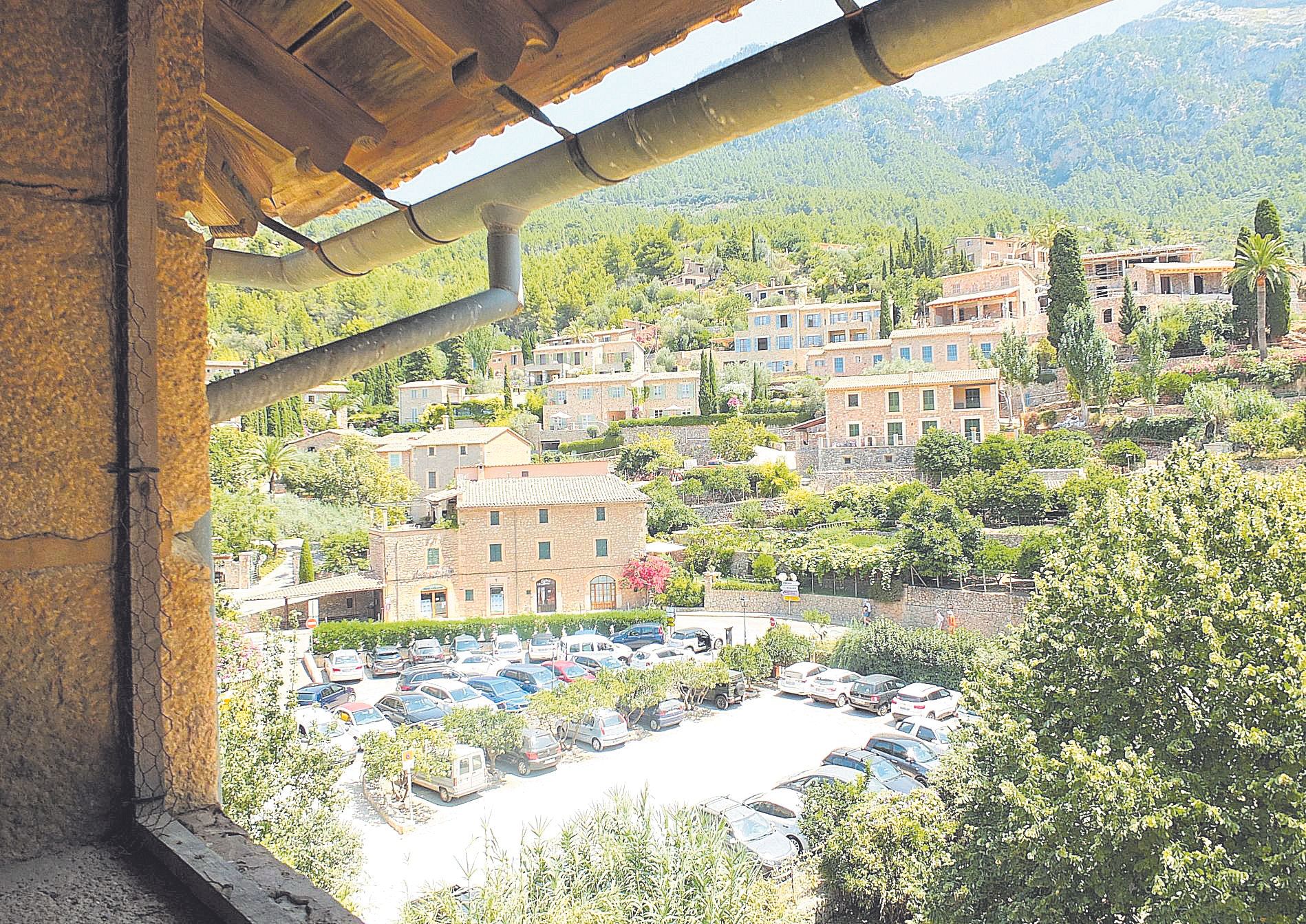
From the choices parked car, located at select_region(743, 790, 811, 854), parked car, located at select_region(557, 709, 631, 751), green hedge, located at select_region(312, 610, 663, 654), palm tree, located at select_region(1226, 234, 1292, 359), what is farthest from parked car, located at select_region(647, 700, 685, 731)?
palm tree, located at select_region(1226, 234, 1292, 359)

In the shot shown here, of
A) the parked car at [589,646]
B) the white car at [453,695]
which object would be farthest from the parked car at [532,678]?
the parked car at [589,646]

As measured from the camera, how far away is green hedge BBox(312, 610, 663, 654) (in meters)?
18.7

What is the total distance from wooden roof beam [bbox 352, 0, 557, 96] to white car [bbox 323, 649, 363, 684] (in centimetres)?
1706

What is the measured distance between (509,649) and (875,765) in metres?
9.40

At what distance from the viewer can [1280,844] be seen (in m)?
5.52

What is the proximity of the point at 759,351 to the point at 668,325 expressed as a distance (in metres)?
8.38

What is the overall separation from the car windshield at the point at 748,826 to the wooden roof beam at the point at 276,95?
29.2ft

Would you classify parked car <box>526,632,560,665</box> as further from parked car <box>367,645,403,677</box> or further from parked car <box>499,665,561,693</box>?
parked car <box>367,645,403,677</box>

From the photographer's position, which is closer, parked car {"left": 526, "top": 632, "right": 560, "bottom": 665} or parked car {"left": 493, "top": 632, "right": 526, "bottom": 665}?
parked car {"left": 526, "top": 632, "right": 560, "bottom": 665}

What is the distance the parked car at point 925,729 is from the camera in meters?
12.6

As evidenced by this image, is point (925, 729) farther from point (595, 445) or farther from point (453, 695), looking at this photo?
point (595, 445)

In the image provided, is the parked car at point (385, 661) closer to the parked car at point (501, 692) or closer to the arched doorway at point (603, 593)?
the parked car at point (501, 692)

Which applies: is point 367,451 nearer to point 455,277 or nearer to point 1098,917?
point 1098,917

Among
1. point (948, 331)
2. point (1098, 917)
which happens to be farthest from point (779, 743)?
point (948, 331)
